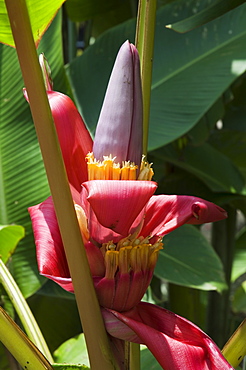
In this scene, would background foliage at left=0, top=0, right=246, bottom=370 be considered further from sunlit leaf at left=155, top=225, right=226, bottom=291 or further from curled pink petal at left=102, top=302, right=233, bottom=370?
curled pink petal at left=102, top=302, right=233, bottom=370

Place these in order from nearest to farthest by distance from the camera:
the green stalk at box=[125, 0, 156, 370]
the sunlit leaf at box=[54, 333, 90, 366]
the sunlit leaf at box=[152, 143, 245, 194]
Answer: the green stalk at box=[125, 0, 156, 370] → the sunlit leaf at box=[54, 333, 90, 366] → the sunlit leaf at box=[152, 143, 245, 194]

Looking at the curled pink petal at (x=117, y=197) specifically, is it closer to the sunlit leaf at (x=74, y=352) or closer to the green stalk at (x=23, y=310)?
the green stalk at (x=23, y=310)

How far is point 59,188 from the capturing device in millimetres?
293

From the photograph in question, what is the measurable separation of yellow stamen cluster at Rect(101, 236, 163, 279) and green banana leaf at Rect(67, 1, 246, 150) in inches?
23.1

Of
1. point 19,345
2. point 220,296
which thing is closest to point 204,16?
point 19,345

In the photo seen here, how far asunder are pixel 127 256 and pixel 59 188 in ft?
0.21

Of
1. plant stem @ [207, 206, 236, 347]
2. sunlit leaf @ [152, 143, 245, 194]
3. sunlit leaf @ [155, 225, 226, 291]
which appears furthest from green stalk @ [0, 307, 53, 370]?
plant stem @ [207, 206, 236, 347]

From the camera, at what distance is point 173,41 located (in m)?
0.97

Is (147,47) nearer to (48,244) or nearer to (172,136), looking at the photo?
(48,244)

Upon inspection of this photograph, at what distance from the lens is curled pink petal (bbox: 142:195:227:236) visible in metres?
0.33

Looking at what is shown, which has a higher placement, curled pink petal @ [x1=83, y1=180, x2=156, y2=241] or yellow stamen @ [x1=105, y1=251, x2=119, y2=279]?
curled pink petal @ [x1=83, y1=180, x2=156, y2=241]

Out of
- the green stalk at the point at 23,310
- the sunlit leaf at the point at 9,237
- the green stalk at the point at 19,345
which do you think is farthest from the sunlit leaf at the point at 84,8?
the green stalk at the point at 19,345

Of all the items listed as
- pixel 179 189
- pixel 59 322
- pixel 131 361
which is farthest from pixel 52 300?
pixel 131 361

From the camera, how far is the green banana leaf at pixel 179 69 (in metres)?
0.92
